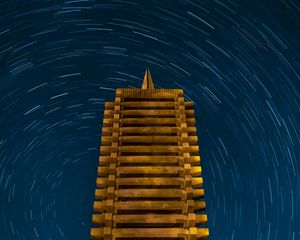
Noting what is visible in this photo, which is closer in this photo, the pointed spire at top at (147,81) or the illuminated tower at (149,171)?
the illuminated tower at (149,171)

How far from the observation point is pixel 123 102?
10609 millimetres

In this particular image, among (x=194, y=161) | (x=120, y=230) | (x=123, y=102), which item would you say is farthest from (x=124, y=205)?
(x=123, y=102)

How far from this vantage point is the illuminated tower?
7.40 meters

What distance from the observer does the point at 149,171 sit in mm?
8414

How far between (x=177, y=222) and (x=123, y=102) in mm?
4320

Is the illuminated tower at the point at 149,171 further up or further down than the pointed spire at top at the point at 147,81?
further down

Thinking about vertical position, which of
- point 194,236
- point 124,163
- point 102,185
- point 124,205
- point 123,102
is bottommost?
point 194,236

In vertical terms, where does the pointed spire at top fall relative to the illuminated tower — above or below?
above

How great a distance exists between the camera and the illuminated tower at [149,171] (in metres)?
7.40

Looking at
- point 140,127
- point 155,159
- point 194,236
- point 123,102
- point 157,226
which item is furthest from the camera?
point 123,102

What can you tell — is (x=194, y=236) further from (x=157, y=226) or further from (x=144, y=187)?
(x=144, y=187)

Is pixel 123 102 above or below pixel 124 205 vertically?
above

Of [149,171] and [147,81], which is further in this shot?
[147,81]

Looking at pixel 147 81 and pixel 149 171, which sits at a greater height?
pixel 147 81
